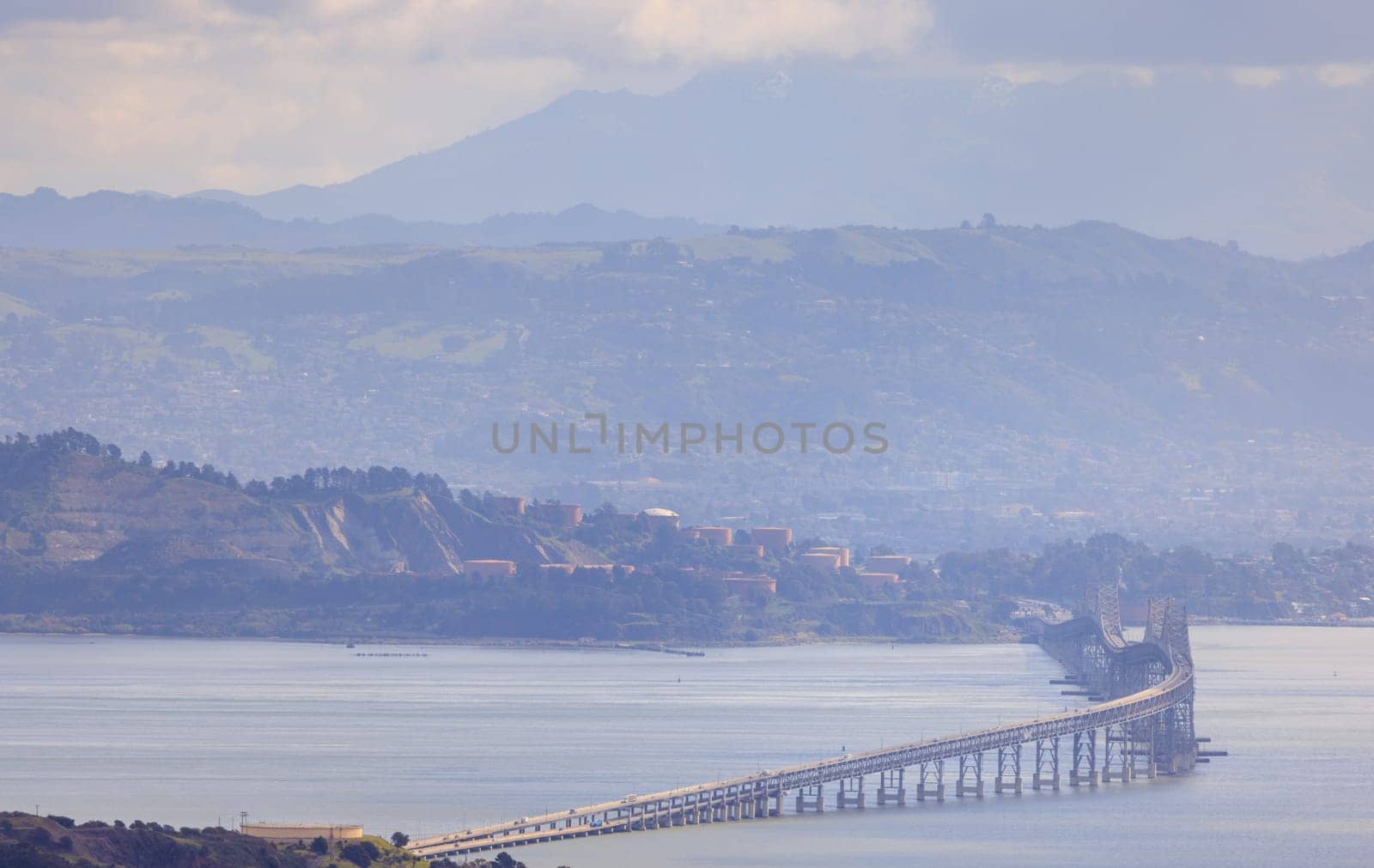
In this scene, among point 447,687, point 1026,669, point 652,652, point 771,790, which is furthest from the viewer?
point 652,652

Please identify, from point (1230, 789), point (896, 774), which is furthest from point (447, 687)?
point (1230, 789)

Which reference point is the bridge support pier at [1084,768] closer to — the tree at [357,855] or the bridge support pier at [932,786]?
the bridge support pier at [932,786]

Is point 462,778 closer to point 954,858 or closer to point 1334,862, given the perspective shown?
point 954,858

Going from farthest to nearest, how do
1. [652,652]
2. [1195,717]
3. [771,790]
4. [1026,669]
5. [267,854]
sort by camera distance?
[652,652] → [1026,669] → [1195,717] → [771,790] → [267,854]

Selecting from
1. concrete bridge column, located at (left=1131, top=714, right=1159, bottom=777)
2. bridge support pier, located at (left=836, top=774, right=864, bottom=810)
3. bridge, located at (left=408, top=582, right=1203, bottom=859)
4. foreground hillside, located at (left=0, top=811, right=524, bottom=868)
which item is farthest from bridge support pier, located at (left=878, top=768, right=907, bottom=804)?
foreground hillside, located at (left=0, top=811, right=524, bottom=868)

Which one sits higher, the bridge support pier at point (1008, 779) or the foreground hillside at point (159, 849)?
the foreground hillside at point (159, 849)

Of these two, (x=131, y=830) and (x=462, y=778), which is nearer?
(x=131, y=830)

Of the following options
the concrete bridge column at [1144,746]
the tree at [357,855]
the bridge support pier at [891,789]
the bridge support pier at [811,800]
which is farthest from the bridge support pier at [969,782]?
the tree at [357,855]
